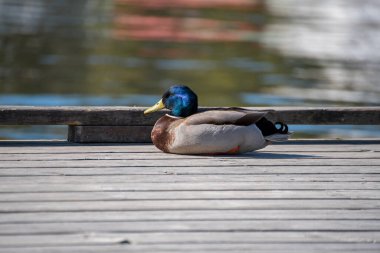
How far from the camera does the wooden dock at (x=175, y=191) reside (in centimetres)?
549

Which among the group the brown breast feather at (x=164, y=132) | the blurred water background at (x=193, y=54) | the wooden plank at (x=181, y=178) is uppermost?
the brown breast feather at (x=164, y=132)

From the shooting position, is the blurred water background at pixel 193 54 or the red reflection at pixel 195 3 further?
the red reflection at pixel 195 3

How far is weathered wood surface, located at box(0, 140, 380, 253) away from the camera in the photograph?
5.46m

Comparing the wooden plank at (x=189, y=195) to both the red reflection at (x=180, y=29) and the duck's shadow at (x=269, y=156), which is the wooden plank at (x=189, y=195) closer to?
the duck's shadow at (x=269, y=156)

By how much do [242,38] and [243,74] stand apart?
6.36 m

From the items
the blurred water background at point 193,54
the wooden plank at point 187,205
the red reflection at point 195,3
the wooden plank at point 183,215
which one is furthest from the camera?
the red reflection at point 195,3

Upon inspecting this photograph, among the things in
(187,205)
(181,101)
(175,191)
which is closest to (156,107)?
(181,101)

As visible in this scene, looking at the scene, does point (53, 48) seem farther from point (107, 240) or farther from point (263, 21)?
Result: point (107, 240)

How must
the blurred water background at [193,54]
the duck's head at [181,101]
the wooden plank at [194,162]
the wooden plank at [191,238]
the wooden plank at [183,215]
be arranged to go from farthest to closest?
the blurred water background at [193,54] → the duck's head at [181,101] → the wooden plank at [194,162] → the wooden plank at [183,215] → the wooden plank at [191,238]

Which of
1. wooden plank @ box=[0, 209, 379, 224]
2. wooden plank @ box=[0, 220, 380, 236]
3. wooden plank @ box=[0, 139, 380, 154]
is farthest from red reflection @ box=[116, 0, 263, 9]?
wooden plank @ box=[0, 220, 380, 236]

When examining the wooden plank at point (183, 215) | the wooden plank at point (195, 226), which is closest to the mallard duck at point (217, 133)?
the wooden plank at point (183, 215)

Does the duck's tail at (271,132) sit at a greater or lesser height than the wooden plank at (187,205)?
greater

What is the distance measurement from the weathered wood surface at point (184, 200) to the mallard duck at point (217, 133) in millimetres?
100

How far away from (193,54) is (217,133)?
62.2ft
